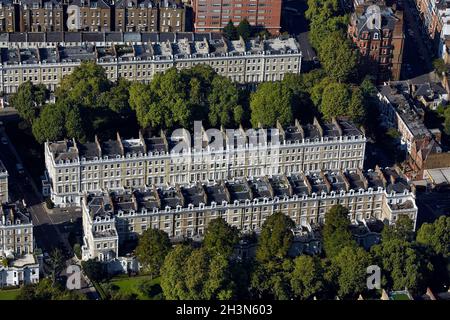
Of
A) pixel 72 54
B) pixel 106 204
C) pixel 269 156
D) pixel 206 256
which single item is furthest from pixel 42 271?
pixel 72 54

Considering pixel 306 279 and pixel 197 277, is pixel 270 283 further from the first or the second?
pixel 197 277

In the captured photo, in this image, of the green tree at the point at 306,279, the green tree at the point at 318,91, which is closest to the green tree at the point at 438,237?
the green tree at the point at 306,279

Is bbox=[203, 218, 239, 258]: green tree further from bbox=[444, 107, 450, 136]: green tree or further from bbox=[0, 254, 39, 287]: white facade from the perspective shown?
bbox=[444, 107, 450, 136]: green tree

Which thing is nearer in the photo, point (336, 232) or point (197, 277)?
point (197, 277)

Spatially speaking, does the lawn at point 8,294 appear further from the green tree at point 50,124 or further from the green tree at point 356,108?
the green tree at point 356,108

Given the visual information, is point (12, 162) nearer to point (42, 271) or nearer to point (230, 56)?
point (42, 271)

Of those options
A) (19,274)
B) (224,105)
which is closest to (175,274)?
(19,274)

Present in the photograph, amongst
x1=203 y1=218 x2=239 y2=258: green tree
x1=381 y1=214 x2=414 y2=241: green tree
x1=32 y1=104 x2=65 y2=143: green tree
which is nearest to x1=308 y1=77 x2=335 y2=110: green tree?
x1=381 y1=214 x2=414 y2=241: green tree
